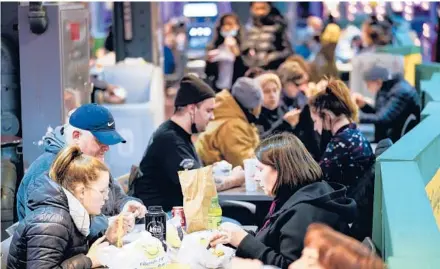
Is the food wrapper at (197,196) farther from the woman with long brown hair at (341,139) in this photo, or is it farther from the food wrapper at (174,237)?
the woman with long brown hair at (341,139)

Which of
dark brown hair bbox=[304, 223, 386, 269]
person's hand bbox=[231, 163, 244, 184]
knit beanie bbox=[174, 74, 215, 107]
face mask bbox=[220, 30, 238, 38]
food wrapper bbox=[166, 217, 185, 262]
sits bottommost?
person's hand bbox=[231, 163, 244, 184]

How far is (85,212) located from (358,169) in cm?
229

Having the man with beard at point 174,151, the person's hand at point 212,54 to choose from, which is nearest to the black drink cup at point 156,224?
the man with beard at point 174,151

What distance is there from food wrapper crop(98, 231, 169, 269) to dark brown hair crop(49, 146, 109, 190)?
13.3 inches

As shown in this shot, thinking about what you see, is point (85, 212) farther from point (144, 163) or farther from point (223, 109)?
point (223, 109)

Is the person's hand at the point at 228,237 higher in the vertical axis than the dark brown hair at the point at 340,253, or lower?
lower

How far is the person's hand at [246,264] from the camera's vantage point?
4.21m

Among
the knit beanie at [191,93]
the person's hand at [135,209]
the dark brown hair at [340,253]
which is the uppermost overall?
the knit beanie at [191,93]

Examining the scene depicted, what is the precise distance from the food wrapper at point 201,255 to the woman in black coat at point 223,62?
7.33 metres

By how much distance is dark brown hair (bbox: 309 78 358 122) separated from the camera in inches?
256

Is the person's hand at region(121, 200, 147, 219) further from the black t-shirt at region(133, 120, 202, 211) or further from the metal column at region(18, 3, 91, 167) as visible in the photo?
the metal column at region(18, 3, 91, 167)

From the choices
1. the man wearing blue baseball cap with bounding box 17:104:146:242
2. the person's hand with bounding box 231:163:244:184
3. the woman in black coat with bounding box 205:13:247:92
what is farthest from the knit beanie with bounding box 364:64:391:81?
the man wearing blue baseball cap with bounding box 17:104:146:242

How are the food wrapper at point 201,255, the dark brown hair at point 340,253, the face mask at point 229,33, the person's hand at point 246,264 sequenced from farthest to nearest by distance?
1. the face mask at point 229,33
2. the food wrapper at point 201,255
3. the person's hand at point 246,264
4. the dark brown hair at point 340,253

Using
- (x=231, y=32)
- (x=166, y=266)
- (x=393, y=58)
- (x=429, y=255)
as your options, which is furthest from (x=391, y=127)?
(x=429, y=255)
